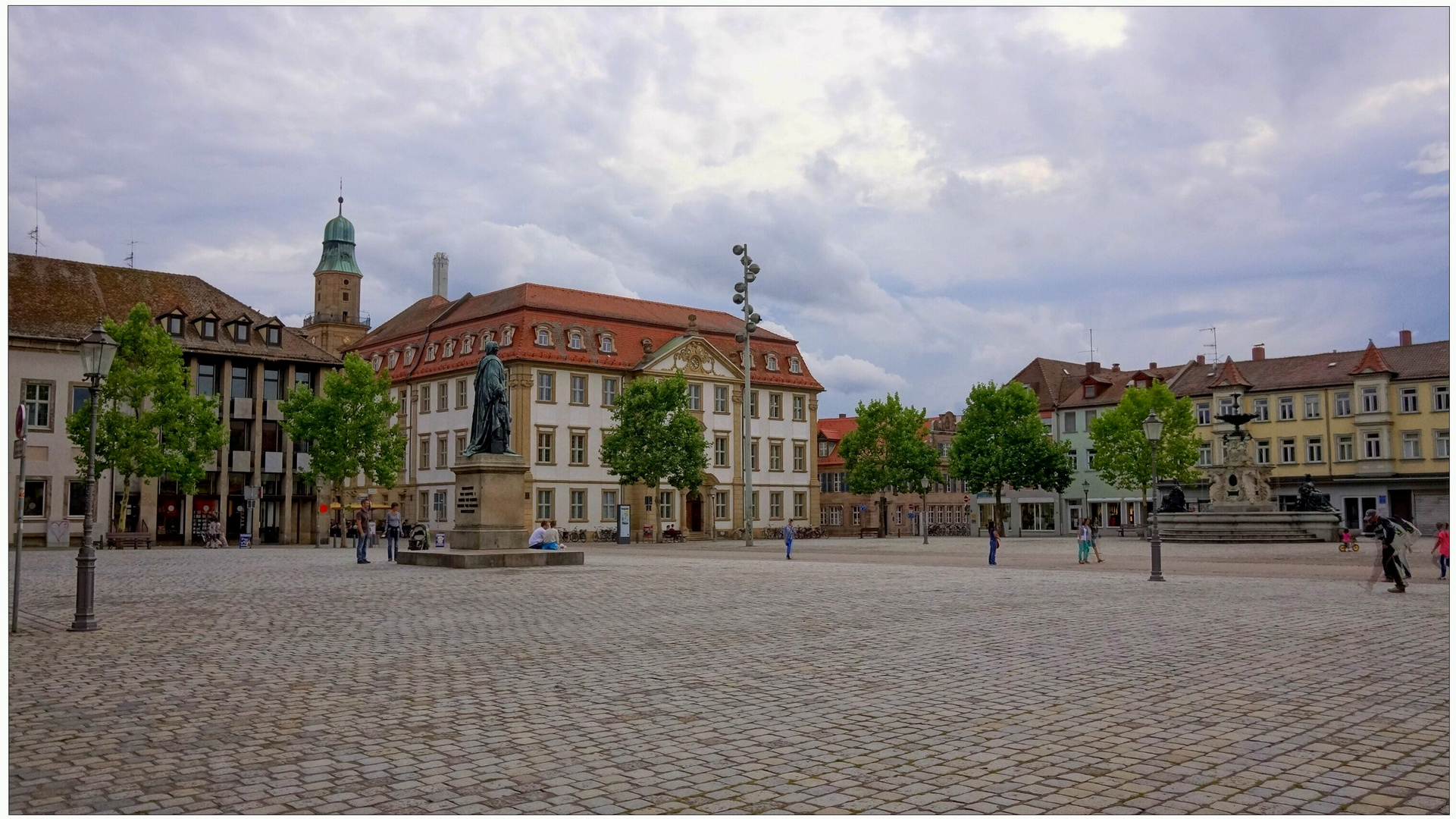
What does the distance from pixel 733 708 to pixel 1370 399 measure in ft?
254

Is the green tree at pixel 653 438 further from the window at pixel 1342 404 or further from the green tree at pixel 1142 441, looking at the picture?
the window at pixel 1342 404

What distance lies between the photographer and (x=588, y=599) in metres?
19.5

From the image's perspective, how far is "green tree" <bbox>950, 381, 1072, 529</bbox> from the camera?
7850 cm

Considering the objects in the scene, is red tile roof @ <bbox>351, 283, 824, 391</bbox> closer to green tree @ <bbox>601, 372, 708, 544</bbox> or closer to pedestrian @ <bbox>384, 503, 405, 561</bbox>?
green tree @ <bbox>601, 372, 708, 544</bbox>

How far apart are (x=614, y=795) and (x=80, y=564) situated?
11.5 meters

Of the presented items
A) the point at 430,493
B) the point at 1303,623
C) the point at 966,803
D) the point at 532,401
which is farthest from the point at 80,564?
the point at 430,493

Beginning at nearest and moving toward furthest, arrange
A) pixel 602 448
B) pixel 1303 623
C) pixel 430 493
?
pixel 1303 623, pixel 602 448, pixel 430 493

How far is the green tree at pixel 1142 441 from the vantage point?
7394cm

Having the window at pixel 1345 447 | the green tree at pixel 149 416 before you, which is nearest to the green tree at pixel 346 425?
the green tree at pixel 149 416

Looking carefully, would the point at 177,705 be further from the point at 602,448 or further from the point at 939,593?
the point at 602,448

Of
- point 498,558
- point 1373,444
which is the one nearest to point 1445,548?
point 498,558

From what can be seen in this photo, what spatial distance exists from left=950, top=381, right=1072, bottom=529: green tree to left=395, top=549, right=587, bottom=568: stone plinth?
52628mm

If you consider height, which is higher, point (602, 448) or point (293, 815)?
point (602, 448)

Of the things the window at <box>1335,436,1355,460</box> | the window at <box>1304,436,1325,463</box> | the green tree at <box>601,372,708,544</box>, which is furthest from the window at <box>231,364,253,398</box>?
the window at <box>1335,436,1355,460</box>
